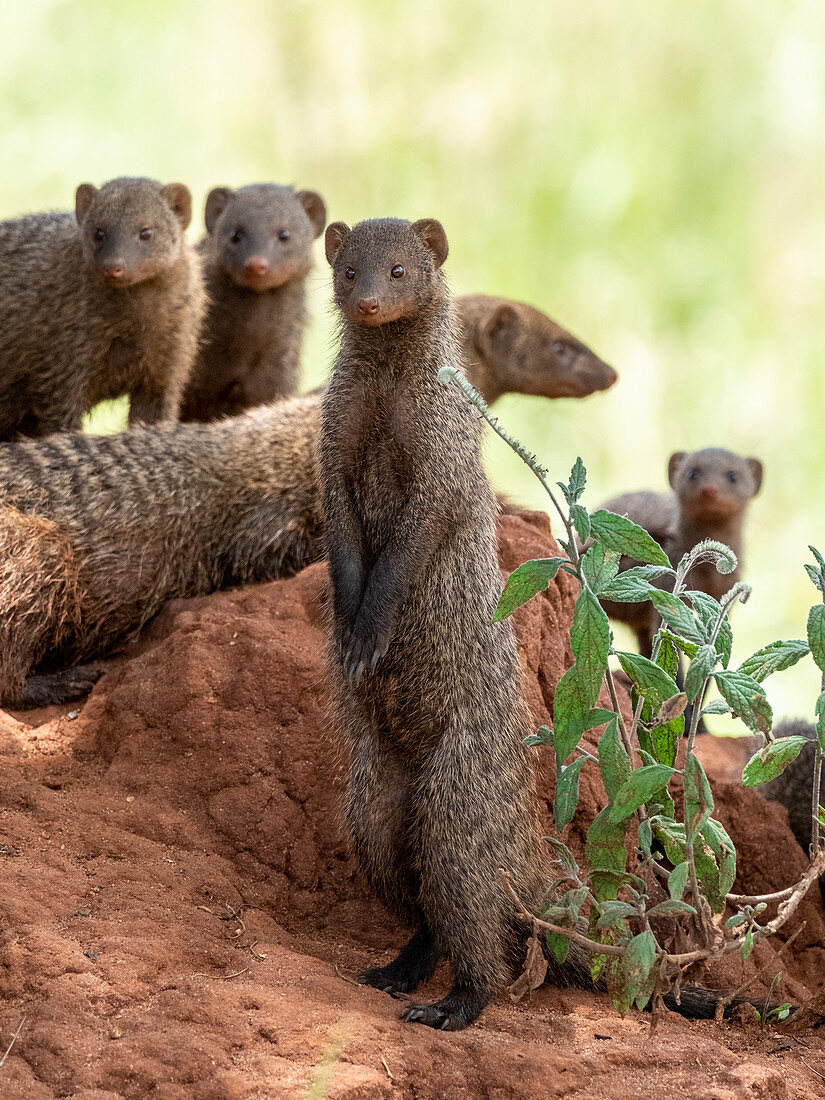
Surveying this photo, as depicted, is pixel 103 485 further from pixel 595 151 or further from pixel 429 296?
pixel 595 151

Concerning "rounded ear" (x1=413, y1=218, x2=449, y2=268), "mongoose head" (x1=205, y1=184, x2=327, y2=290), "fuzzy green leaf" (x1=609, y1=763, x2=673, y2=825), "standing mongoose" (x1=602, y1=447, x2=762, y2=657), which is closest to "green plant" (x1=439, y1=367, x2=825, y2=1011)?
"fuzzy green leaf" (x1=609, y1=763, x2=673, y2=825)

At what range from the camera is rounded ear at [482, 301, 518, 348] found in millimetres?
5094

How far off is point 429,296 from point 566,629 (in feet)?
3.73

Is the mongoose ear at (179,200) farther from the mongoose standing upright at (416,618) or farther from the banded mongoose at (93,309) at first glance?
the mongoose standing upright at (416,618)

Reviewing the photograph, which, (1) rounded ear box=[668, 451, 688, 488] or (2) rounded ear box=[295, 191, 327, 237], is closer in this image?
(1) rounded ear box=[668, 451, 688, 488]

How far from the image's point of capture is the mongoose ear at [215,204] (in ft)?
17.6

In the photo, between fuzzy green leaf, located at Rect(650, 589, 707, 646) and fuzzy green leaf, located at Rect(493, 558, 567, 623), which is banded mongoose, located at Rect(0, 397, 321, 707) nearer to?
fuzzy green leaf, located at Rect(493, 558, 567, 623)

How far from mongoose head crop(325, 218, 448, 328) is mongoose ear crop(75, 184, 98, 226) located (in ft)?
5.53

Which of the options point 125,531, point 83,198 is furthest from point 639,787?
point 83,198

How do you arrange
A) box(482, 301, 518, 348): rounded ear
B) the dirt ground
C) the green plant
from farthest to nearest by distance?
box(482, 301, 518, 348): rounded ear < the green plant < the dirt ground

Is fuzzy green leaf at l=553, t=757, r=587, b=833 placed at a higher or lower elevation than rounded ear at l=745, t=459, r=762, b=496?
lower

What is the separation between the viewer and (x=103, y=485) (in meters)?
4.31

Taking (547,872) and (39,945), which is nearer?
(39,945)

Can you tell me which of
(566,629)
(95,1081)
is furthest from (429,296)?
(95,1081)
